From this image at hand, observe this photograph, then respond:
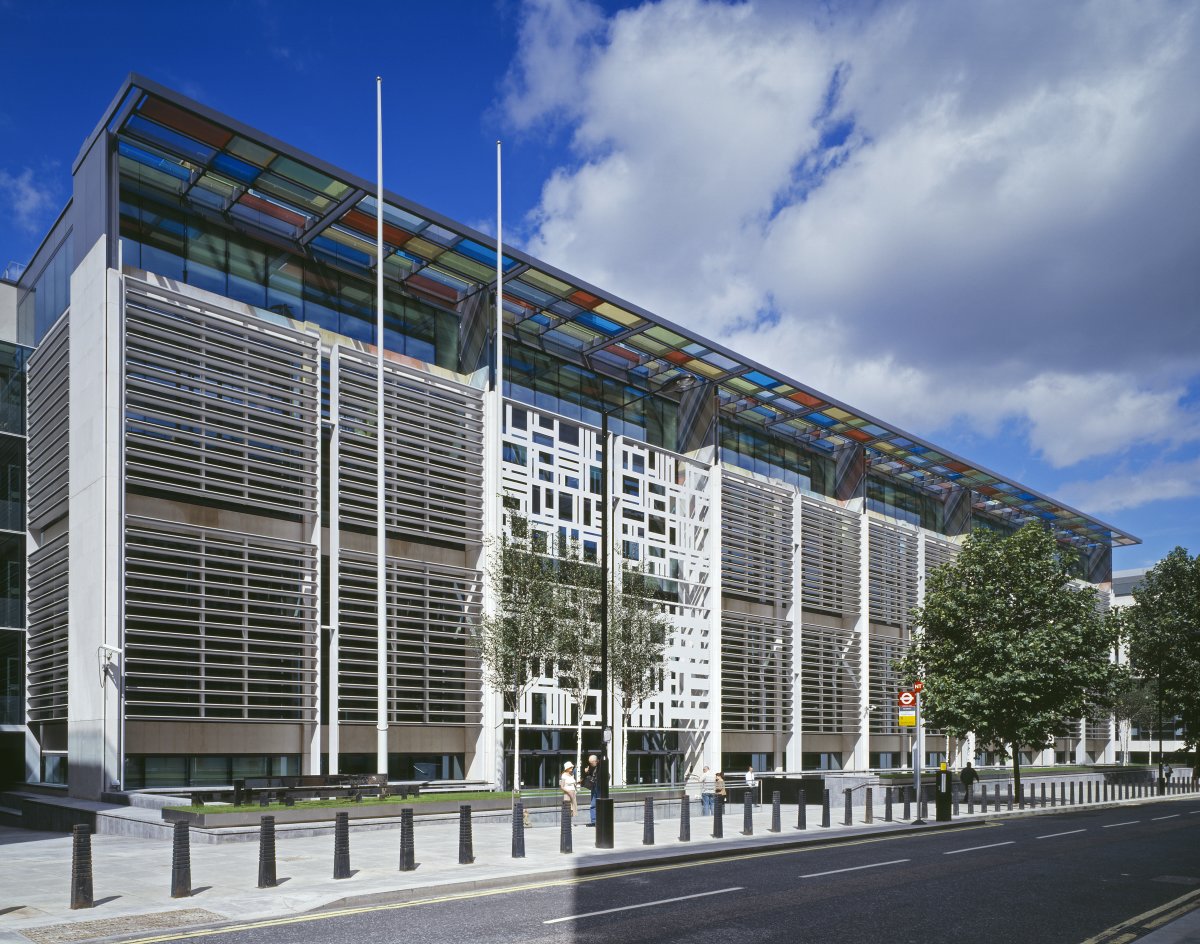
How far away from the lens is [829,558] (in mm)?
58719

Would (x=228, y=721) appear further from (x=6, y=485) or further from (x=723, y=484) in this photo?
→ (x=723, y=484)

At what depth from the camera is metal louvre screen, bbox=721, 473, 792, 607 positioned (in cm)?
5094

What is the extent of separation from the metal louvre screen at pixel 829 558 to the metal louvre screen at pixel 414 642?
23.8 m

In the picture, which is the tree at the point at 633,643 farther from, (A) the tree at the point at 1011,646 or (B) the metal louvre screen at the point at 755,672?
(A) the tree at the point at 1011,646

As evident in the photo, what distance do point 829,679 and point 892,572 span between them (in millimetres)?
9318

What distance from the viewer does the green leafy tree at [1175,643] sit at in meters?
62.0

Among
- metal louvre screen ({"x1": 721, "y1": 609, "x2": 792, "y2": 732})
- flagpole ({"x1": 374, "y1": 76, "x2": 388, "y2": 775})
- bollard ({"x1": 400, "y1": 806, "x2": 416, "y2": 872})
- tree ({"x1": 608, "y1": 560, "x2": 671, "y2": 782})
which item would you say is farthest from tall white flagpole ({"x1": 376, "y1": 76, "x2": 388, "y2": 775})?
metal louvre screen ({"x1": 721, "y1": 609, "x2": 792, "y2": 732})

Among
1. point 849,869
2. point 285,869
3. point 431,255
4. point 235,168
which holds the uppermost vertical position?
point 235,168

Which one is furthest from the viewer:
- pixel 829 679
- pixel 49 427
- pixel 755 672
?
pixel 829 679

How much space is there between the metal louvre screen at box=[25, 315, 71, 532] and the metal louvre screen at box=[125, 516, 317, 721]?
489cm

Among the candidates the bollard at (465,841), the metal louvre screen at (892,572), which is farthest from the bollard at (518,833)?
the metal louvre screen at (892,572)

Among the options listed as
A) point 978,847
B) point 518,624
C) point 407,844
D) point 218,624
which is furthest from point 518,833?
point 518,624

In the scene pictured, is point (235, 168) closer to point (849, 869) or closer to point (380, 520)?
point (380, 520)

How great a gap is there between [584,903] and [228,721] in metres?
18.0
